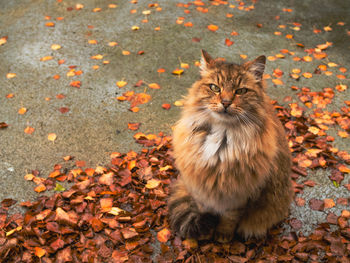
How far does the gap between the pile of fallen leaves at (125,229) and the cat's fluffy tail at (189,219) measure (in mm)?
152

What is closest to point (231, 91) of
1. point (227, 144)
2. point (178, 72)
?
point (227, 144)

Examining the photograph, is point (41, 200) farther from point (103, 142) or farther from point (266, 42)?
point (266, 42)

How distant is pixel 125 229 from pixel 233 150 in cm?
130

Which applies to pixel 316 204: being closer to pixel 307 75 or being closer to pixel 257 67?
pixel 257 67

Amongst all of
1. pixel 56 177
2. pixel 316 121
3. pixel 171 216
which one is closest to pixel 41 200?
pixel 56 177

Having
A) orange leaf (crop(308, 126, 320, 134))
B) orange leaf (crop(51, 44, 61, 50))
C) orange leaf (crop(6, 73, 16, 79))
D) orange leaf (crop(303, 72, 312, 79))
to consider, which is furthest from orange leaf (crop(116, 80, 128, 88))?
orange leaf (crop(303, 72, 312, 79))

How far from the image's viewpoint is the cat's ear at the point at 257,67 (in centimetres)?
254

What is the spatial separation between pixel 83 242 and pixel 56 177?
89 cm

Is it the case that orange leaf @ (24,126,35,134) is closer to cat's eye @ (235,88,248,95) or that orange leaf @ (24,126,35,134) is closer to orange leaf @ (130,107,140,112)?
orange leaf @ (130,107,140,112)

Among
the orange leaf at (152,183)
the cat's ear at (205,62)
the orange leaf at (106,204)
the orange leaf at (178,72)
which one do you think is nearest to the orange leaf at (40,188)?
the orange leaf at (106,204)

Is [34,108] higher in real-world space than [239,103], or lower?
lower

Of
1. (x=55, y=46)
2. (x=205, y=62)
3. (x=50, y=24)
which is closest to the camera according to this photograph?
(x=205, y=62)

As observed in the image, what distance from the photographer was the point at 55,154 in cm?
373

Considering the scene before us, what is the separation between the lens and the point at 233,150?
248 centimetres
